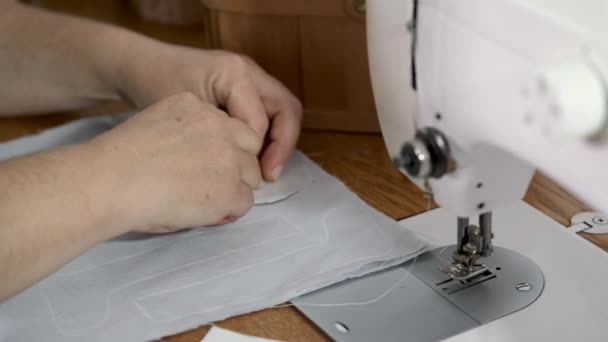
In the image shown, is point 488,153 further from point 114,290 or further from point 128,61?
point 128,61

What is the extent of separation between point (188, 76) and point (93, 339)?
1.17ft

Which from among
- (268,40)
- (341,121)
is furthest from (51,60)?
(341,121)

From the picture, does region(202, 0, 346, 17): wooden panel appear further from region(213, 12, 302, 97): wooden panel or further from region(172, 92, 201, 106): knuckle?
region(172, 92, 201, 106): knuckle

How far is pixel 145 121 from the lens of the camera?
0.88 metres

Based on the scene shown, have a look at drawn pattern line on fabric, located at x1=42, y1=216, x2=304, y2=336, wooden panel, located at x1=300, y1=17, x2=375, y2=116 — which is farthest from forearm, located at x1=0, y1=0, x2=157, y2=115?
drawn pattern line on fabric, located at x1=42, y1=216, x2=304, y2=336

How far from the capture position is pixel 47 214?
744 mm

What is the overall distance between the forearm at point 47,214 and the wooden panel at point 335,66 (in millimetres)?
394

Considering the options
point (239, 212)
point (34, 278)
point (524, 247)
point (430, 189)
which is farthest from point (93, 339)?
point (524, 247)

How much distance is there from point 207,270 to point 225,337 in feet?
0.31

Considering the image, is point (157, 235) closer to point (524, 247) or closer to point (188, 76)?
point (188, 76)

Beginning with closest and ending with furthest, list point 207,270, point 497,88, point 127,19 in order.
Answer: point 497,88
point 207,270
point 127,19

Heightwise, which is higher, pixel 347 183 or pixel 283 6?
pixel 283 6

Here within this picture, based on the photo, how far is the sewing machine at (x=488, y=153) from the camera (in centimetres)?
56

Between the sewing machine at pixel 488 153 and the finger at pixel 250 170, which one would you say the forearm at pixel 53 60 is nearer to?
the finger at pixel 250 170
